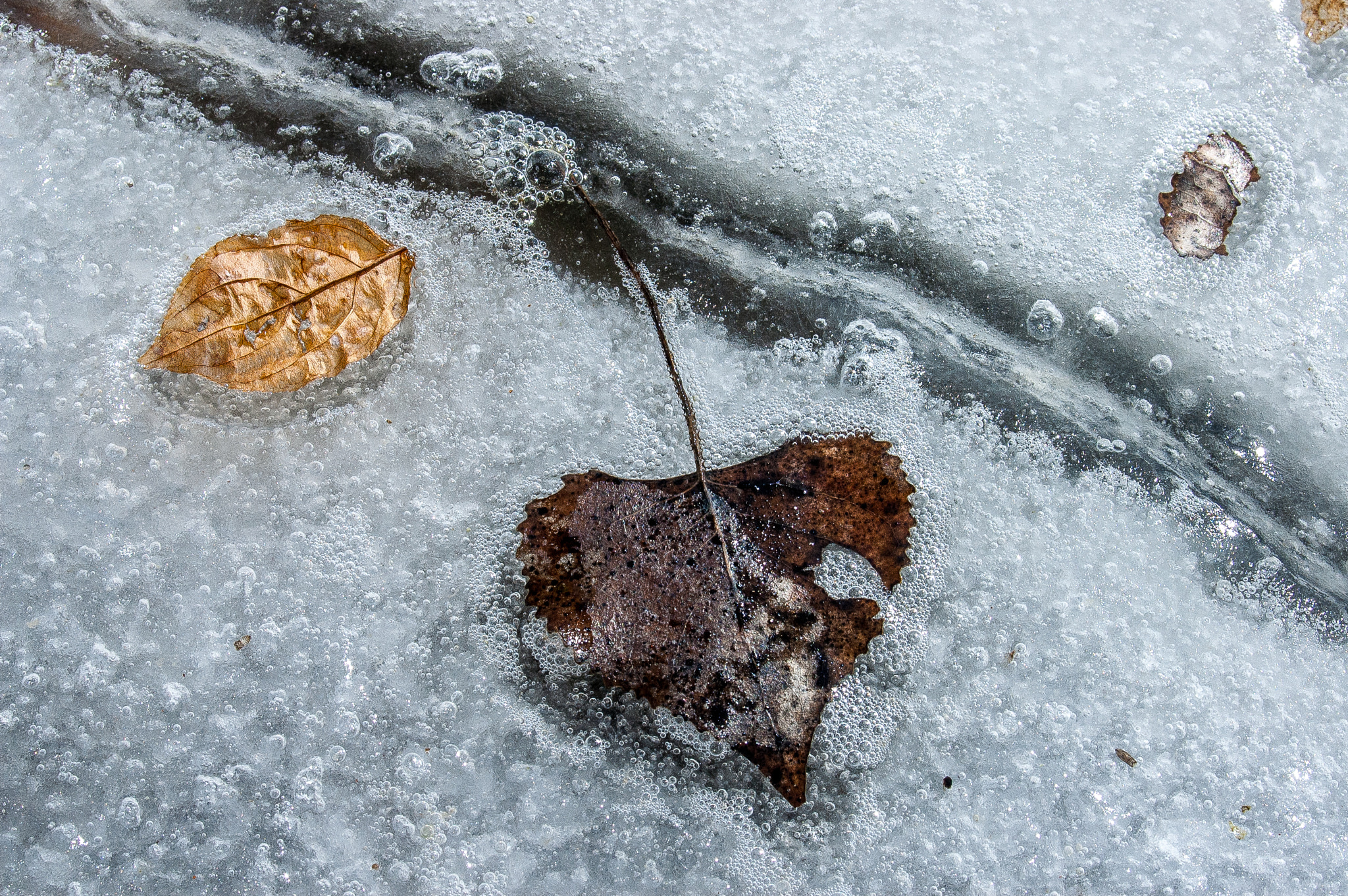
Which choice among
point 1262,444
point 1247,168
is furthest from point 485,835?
point 1247,168

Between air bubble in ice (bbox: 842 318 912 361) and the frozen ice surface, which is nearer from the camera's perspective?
the frozen ice surface

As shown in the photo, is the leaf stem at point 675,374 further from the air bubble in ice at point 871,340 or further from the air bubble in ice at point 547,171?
the air bubble in ice at point 871,340

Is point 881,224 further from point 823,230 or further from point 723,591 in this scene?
point 723,591

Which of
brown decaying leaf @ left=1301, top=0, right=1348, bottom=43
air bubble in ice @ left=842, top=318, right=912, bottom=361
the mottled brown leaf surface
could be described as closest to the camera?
the mottled brown leaf surface

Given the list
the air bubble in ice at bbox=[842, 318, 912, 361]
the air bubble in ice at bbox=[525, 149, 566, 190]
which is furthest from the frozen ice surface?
the air bubble in ice at bbox=[525, 149, 566, 190]

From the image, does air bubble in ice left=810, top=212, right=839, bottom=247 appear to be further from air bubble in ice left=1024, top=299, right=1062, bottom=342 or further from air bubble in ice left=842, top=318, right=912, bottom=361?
air bubble in ice left=1024, top=299, right=1062, bottom=342

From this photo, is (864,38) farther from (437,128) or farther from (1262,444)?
(1262,444)

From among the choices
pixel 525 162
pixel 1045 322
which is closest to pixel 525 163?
pixel 525 162
